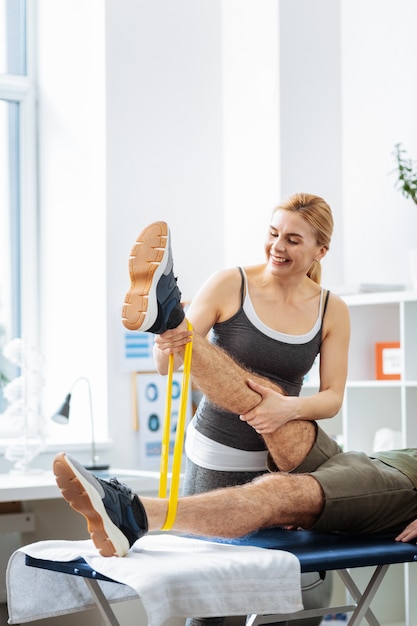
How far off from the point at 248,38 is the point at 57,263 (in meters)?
1.16

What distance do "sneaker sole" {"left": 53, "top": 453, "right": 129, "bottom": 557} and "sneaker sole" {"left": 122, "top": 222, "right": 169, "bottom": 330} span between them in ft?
0.97

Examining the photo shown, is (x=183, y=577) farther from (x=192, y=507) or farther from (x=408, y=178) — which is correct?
(x=408, y=178)

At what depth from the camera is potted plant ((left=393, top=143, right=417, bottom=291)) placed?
3119 millimetres

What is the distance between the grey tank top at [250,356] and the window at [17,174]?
5.66 ft

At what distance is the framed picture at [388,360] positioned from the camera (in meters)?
3.28

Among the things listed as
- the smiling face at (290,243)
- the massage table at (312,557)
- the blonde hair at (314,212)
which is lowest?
the massage table at (312,557)

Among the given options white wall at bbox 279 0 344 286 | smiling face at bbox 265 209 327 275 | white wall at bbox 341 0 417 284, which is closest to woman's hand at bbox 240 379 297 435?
smiling face at bbox 265 209 327 275

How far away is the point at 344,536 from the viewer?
2053 millimetres

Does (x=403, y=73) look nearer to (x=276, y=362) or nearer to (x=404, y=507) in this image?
(x=276, y=362)

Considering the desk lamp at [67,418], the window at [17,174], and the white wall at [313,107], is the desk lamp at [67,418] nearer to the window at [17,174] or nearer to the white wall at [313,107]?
the window at [17,174]

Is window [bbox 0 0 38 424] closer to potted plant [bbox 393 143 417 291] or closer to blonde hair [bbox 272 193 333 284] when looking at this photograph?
potted plant [bbox 393 143 417 291]

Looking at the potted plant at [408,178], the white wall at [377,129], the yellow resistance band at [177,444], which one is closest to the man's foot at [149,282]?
the yellow resistance band at [177,444]

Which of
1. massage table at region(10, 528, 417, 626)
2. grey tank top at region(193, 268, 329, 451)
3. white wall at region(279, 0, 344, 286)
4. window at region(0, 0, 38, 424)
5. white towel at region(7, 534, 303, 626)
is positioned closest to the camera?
white towel at region(7, 534, 303, 626)

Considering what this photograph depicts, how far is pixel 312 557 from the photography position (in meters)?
1.78
